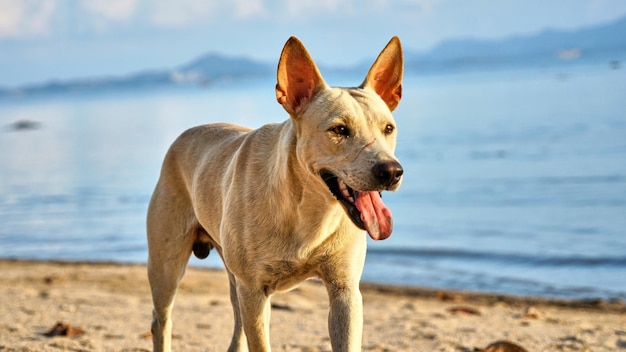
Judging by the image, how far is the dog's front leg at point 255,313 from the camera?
16.5 ft

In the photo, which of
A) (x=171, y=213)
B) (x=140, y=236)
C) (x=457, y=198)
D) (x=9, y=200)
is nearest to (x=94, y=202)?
(x=9, y=200)

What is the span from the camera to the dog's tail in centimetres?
637

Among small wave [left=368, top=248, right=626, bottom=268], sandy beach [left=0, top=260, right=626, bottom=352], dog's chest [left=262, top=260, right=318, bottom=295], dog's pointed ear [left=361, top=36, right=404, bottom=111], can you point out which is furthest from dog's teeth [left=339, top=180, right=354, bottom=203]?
Result: small wave [left=368, top=248, right=626, bottom=268]

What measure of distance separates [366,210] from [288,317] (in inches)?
186

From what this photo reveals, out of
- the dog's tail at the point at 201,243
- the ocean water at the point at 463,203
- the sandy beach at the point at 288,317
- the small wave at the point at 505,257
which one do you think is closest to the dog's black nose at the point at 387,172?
the ocean water at the point at 463,203

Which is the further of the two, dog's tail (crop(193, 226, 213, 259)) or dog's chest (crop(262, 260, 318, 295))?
dog's tail (crop(193, 226, 213, 259))

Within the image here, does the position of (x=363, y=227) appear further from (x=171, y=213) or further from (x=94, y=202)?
(x=94, y=202)

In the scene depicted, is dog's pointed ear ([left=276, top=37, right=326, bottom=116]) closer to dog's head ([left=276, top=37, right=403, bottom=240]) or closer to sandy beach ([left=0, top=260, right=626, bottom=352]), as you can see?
dog's head ([left=276, top=37, right=403, bottom=240])

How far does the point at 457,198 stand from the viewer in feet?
A: 58.8

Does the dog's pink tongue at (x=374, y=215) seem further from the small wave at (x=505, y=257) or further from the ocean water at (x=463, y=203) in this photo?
the small wave at (x=505, y=257)

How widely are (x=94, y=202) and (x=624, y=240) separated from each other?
38.0ft

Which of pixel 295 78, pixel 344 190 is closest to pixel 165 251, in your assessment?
pixel 295 78

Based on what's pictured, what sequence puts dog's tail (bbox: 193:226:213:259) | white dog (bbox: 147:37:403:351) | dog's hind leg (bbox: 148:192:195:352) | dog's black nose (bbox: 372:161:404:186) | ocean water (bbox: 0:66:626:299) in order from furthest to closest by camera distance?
ocean water (bbox: 0:66:626:299) < dog's tail (bbox: 193:226:213:259) < dog's hind leg (bbox: 148:192:195:352) < white dog (bbox: 147:37:403:351) < dog's black nose (bbox: 372:161:404:186)

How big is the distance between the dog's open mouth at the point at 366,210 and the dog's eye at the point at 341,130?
21 cm
